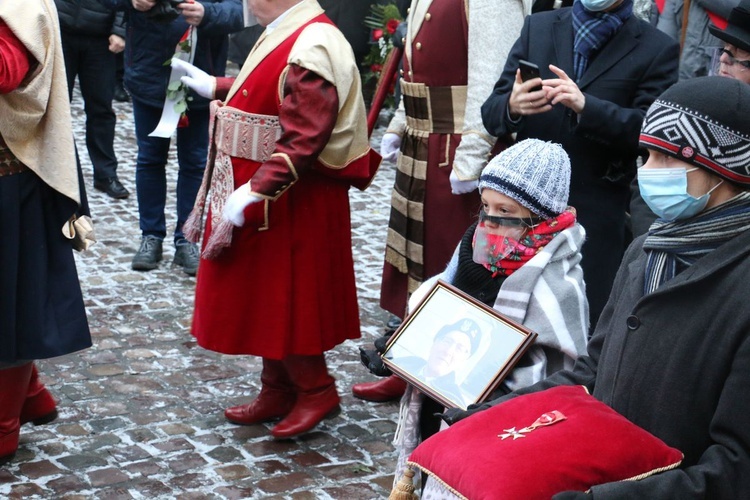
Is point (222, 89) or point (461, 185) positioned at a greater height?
point (222, 89)

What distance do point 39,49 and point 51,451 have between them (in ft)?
5.29

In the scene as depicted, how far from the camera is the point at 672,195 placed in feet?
7.72

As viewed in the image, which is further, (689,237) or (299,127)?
(299,127)

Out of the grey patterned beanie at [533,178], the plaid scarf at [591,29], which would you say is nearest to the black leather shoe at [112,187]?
the plaid scarf at [591,29]

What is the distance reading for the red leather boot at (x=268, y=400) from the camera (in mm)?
4727

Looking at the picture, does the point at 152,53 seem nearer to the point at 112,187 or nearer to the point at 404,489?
the point at 112,187

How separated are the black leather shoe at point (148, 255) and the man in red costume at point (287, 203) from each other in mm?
2030

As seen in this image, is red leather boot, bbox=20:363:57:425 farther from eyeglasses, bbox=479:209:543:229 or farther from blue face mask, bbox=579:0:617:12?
blue face mask, bbox=579:0:617:12

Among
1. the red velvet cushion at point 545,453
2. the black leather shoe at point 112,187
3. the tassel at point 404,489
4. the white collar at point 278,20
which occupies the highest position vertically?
the white collar at point 278,20

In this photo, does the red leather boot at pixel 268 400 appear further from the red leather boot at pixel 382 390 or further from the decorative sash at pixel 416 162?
the decorative sash at pixel 416 162

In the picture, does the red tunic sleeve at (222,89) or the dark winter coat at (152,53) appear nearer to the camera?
the red tunic sleeve at (222,89)

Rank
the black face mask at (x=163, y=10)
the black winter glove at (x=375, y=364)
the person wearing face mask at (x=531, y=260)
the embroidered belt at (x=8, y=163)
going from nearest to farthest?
the person wearing face mask at (x=531, y=260) → the black winter glove at (x=375, y=364) → the embroidered belt at (x=8, y=163) → the black face mask at (x=163, y=10)

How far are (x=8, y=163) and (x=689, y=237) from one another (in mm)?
2648

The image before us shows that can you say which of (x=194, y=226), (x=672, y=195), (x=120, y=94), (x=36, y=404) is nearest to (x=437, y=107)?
(x=194, y=226)
